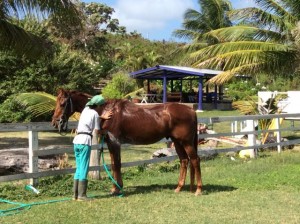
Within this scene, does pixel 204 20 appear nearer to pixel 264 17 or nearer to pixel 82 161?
pixel 264 17

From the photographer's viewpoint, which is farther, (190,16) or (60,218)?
(190,16)

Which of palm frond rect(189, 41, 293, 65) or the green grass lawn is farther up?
palm frond rect(189, 41, 293, 65)

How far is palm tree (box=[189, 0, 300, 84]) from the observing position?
53.2 feet

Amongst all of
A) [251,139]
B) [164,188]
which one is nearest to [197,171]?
[164,188]

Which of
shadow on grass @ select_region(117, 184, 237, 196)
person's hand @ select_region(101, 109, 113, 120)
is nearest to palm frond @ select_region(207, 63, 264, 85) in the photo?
shadow on grass @ select_region(117, 184, 237, 196)

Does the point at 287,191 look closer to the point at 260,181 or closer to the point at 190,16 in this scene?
the point at 260,181

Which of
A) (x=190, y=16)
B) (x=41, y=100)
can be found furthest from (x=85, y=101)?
(x=190, y=16)

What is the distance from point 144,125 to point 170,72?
2519 cm

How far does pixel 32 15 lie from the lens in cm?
1102

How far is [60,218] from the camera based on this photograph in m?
6.29

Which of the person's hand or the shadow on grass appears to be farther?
the shadow on grass

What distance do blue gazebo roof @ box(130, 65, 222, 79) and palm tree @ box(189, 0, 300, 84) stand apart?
41.5 ft

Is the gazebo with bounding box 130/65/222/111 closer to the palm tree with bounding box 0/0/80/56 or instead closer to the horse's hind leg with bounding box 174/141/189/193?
the palm tree with bounding box 0/0/80/56

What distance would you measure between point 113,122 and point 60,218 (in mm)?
2007
